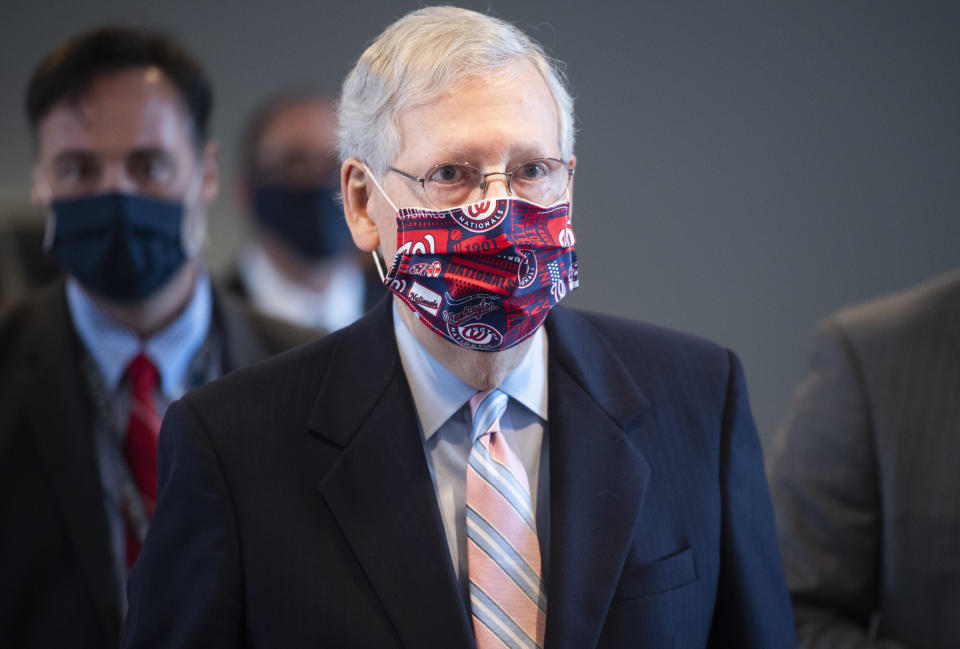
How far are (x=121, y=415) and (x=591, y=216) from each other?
2.63 metres

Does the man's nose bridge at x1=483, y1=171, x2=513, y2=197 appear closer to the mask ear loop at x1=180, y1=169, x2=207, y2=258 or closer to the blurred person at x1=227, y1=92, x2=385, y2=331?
the mask ear loop at x1=180, y1=169, x2=207, y2=258

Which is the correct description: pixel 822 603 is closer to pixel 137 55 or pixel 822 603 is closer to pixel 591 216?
pixel 137 55

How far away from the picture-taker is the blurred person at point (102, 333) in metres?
2.30

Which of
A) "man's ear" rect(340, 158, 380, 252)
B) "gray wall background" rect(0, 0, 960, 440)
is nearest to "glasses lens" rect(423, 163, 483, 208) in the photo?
"man's ear" rect(340, 158, 380, 252)

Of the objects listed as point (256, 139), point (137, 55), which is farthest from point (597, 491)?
point (256, 139)

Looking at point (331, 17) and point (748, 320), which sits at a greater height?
point (331, 17)

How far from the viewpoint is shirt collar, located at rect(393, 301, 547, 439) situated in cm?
172

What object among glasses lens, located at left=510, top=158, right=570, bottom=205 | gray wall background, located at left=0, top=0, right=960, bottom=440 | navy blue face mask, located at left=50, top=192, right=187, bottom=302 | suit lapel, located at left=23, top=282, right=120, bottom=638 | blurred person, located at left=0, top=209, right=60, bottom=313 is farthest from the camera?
gray wall background, located at left=0, top=0, right=960, bottom=440

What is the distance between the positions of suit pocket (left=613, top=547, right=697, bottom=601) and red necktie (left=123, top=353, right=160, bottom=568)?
124 cm

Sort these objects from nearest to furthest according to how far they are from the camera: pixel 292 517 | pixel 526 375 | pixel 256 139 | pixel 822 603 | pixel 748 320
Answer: pixel 292 517, pixel 526 375, pixel 822 603, pixel 256 139, pixel 748 320

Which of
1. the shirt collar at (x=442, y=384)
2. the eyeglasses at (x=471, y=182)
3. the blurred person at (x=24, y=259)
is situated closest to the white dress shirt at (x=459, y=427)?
the shirt collar at (x=442, y=384)

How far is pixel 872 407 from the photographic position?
2197 mm

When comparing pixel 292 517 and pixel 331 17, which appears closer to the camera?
pixel 292 517

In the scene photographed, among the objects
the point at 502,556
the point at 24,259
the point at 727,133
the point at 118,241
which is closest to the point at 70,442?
the point at 118,241
